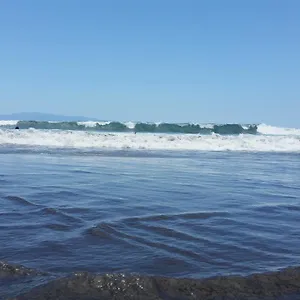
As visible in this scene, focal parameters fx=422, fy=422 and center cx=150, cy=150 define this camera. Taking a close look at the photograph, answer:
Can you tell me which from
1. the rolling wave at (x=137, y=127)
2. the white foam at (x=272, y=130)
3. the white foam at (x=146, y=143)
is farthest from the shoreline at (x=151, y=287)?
the white foam at (x=272, y=130)

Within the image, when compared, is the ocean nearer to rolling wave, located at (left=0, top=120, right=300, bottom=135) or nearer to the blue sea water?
the blue sea water

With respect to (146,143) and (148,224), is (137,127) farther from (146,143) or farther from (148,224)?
(148,224)

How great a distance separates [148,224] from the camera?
5.76m

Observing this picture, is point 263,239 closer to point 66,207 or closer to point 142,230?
point 142,230

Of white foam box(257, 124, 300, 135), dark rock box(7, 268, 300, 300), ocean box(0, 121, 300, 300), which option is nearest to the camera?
dark rock box(7, 268, 300, 300)

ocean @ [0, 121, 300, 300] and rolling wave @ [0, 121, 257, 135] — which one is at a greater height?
rolling wave @ [0, 121, 257, 135]

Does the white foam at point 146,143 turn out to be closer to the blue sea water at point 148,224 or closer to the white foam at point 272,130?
the blue sea water at point 148,224

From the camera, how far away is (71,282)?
3670mm

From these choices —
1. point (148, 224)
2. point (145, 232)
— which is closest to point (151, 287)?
point (145, 232)

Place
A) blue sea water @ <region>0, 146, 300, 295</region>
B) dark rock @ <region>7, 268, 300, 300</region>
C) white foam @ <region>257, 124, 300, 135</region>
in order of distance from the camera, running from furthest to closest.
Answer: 1. white foam @ <region>257, 124, 300, 135</region>
2. blue sea water @ <region>0, 146, 300, 295</region>
3. dark rock @ <region>7, 268, 300, 300</region>

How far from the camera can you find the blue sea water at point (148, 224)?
14.0 feet

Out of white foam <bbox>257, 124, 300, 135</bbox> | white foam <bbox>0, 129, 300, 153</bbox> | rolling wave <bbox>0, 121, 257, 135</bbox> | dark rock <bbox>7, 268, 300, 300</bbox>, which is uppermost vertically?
white foam <bbox>257, 124, 300, 135</bbox>

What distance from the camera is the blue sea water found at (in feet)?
14.0

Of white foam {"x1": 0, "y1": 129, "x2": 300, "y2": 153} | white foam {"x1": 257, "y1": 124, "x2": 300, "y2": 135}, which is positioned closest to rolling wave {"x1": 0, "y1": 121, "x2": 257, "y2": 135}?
white foam {"x1": 257, "y1": 124, "x2": 300, "y2": 135}
